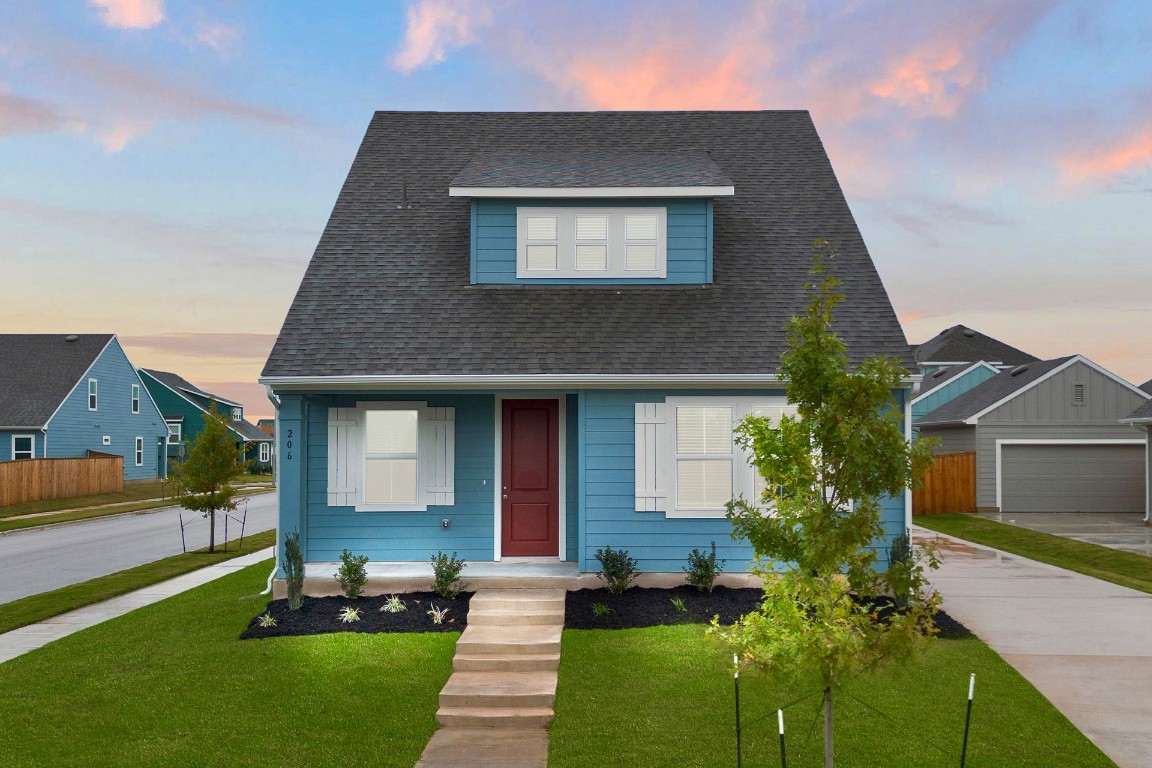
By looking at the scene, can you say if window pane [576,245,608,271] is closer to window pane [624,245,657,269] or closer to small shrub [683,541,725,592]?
window pane [624,245,657,269]

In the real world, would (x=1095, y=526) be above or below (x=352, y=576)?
below

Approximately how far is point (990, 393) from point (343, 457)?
1005 inches

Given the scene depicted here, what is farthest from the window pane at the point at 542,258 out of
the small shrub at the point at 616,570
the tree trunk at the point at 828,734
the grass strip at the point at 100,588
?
the tree trunk at the point at 828,734

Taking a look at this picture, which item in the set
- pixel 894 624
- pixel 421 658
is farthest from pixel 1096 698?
pixel 421 658

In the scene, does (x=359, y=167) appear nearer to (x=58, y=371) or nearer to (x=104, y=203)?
(x=104, y=203)

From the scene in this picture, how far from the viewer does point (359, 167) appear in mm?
15766

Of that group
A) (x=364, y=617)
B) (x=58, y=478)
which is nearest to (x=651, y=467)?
(x=364, y=617)

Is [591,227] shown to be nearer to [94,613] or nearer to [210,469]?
[94,613]

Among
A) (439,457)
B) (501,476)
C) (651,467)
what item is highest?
(439,457)

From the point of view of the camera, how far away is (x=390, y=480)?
12352mm

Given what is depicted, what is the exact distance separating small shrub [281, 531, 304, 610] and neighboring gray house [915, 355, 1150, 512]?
23803 mm

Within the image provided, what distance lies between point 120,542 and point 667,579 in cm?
1663

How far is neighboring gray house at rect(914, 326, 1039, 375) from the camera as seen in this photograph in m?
45.5

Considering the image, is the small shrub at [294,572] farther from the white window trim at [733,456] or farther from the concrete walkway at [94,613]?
the white window trim at [733,456]
